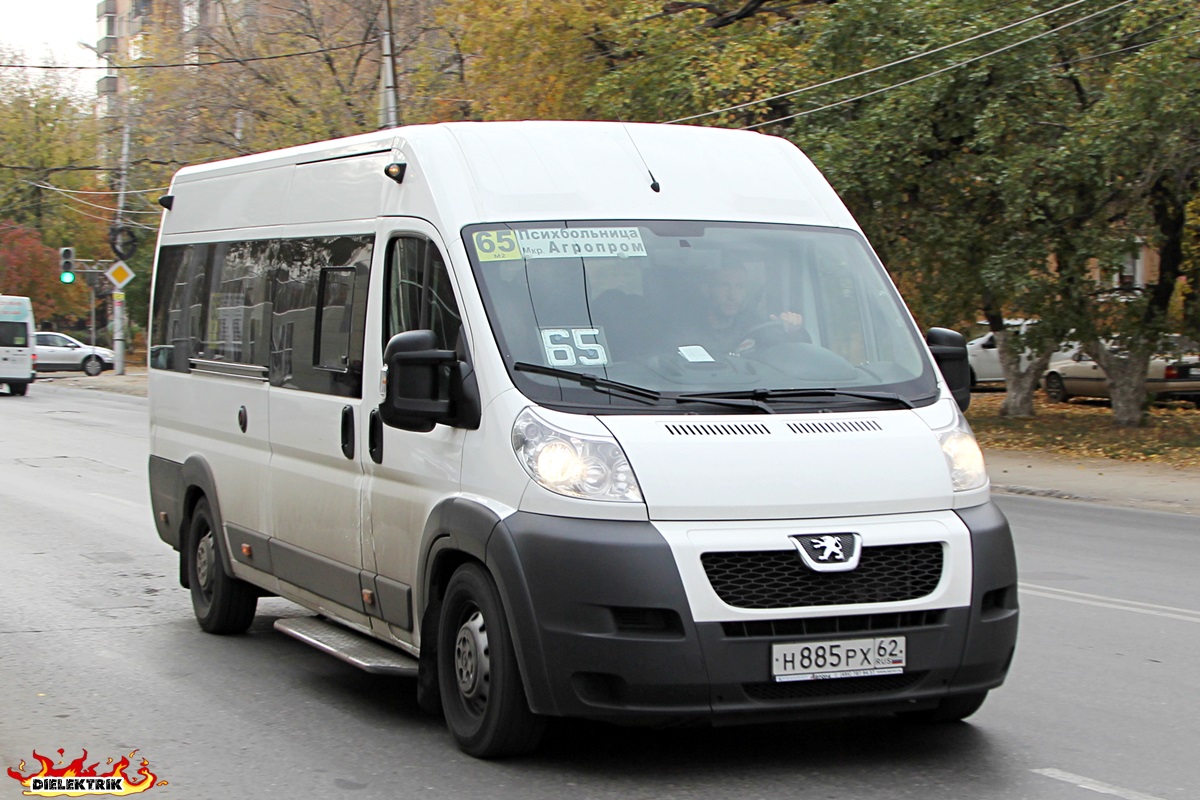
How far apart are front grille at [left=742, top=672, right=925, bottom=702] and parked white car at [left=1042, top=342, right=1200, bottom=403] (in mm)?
21016

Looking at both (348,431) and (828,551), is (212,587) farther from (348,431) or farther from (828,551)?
(828,551)

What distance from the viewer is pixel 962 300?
2381cm

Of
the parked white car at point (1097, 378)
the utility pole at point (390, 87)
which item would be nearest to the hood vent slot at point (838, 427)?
the parked white car at point (1097, 378)

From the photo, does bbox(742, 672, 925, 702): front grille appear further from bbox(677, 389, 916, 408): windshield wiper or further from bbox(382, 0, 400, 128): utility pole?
bbox(382, 0, 400, 128): utility pole

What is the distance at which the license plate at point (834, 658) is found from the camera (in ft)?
17.0

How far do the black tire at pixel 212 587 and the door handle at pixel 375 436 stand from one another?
2.29 metres

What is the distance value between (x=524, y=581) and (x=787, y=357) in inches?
57.1

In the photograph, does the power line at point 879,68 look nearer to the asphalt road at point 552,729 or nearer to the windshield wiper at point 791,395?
the asphalt road at point 552,729

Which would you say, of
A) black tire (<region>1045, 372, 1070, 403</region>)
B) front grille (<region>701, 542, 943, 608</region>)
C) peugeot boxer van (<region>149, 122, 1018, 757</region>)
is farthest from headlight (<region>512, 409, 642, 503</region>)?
black tire (<region>1045, 372, 1070, 403</region>)

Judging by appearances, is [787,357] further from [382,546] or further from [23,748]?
[23,748]

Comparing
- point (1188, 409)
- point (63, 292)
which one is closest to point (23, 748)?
point (1188, 409)

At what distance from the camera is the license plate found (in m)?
5.20

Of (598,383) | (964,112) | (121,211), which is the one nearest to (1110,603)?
(598,383)

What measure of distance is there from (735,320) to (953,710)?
1.71m
